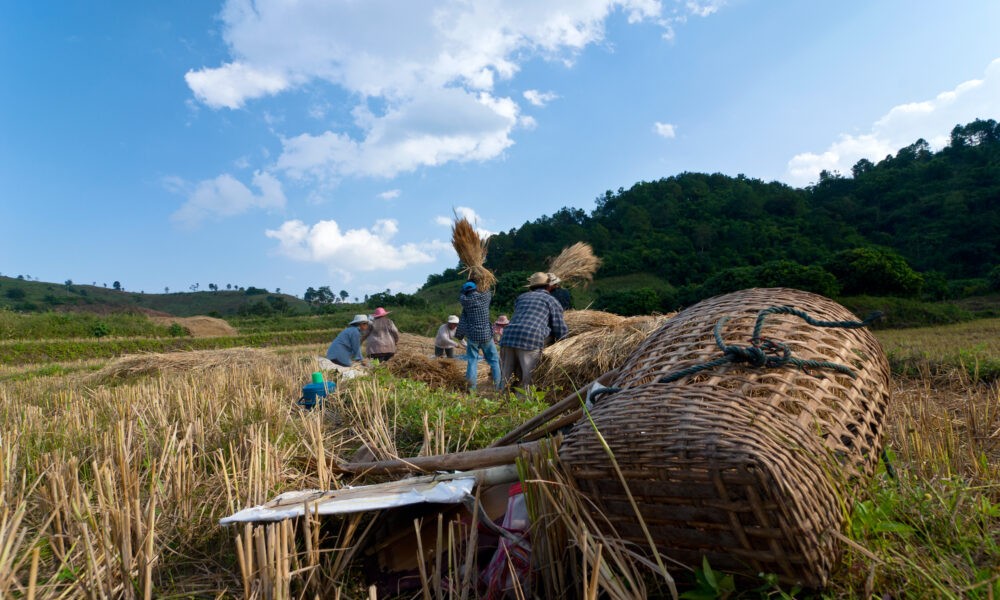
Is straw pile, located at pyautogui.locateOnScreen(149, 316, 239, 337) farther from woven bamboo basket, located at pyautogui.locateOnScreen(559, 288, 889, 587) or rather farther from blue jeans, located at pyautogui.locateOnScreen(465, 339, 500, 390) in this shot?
woven bamboo basket, located at pyautogui.locateOnScreen(559, 288, 889, 587)

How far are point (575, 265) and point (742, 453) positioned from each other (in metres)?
8.17

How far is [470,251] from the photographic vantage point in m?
9.16

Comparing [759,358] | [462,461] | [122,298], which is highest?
[122,298]

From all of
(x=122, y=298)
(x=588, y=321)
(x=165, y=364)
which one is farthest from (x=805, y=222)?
(x=122, y=298)

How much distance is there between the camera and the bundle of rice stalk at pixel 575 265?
9.26 meters

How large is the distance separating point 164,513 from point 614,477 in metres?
1.80

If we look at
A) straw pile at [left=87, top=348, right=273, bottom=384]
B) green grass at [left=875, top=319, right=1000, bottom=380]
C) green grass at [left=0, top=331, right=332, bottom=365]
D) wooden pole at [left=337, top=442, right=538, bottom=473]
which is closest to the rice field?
wooden pole at [left=337, top=442, right=538, bottom=473]

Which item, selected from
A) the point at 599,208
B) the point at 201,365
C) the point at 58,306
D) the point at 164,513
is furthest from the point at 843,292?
the point at 58,306

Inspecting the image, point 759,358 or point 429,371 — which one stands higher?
point 759,358

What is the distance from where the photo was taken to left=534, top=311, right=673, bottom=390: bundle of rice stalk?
21.6 ft

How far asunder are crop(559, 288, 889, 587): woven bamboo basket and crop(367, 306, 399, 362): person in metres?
8.13

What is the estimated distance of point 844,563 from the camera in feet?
4.51

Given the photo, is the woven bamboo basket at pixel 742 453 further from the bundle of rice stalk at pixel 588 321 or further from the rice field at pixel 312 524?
the bundle of rice stalk at pixel 588 321

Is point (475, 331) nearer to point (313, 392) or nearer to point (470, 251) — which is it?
point (470, 251)
